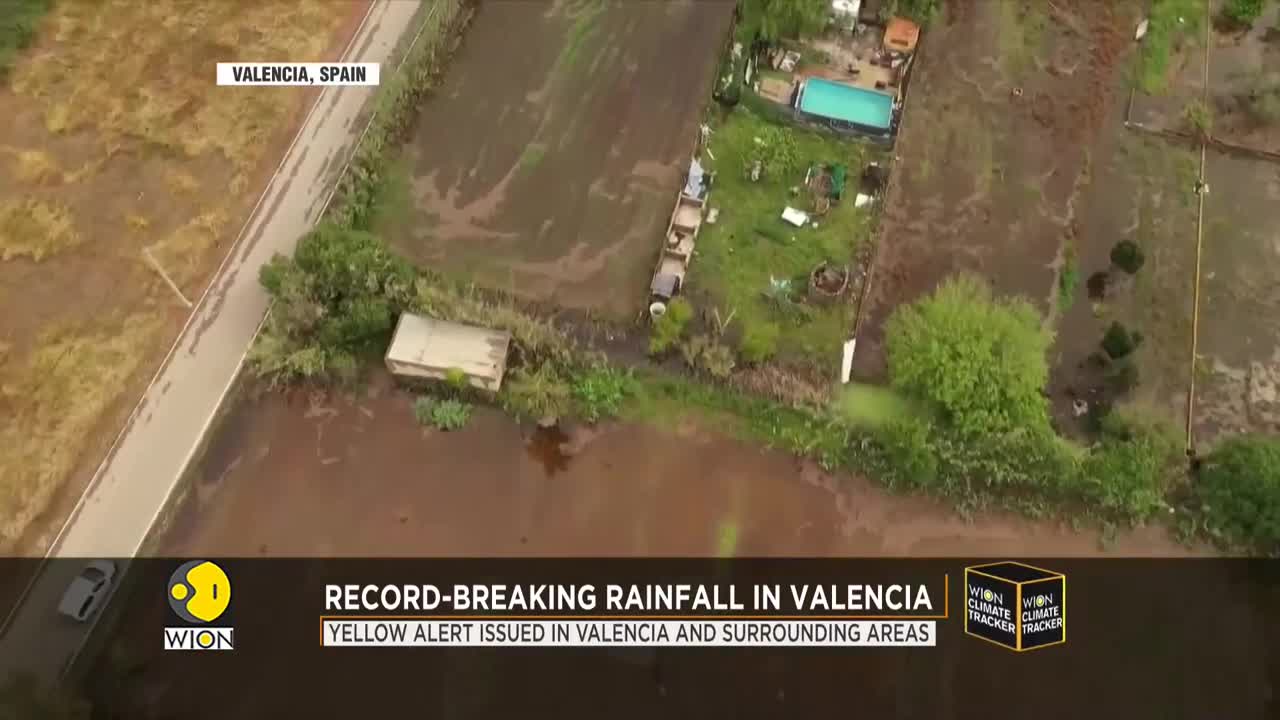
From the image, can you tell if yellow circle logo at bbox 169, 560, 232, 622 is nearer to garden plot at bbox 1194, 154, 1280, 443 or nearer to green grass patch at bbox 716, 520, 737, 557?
green grass patch at bbox 716, 520, 737, 557

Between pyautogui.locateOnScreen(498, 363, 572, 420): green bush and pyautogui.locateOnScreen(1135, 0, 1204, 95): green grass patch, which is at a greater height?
pyautogui.locateOnScreen(1135, 0, 1204, 95): green grass patch

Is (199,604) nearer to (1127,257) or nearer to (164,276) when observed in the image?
(164,276)

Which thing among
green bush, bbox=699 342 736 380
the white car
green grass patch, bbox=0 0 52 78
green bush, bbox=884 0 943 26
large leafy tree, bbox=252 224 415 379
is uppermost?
green grass patch, bbox=0 0 52 78

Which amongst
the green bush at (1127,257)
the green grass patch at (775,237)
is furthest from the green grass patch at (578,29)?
the green bush at (1127,257)

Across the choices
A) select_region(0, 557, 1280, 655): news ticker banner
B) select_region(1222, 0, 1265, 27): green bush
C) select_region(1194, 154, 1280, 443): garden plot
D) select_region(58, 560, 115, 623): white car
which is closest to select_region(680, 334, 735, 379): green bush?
select_region(0, 557, 1280, 655): news ticker banner

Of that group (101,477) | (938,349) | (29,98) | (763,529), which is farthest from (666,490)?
(29,98)

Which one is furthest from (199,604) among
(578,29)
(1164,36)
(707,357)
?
(1164,36)

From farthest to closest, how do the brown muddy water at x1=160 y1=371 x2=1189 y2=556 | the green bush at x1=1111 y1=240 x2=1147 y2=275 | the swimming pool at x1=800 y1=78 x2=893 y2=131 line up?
the swimming pool at x1=800 y1=78 x2=893 y2=131 → the green bush at x1=1111 y1=240 x2=1147 y2=275 → the brown muddy water at x1=160 y1=371 x2=1189 y2=556
